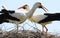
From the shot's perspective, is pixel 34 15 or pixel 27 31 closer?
pixel 27 31

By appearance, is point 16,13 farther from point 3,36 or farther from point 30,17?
point 3,36

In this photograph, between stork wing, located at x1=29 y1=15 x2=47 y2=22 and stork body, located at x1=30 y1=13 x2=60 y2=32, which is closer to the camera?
stork body, located at x1=30 y1=13 x2=60 y2=32

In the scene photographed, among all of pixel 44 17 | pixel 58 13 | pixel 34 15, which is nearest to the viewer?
pixel 58 13

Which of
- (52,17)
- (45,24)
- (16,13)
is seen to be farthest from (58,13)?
(16,13)

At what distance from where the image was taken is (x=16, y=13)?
8203 mm

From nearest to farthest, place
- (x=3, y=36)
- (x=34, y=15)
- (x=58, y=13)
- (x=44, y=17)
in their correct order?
(x=3, y=36) < (x=58, y=13) < (x=44, y=17) < (x=34, y=15)

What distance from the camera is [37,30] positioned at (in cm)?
708

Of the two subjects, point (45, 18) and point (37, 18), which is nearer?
point (45, 18)

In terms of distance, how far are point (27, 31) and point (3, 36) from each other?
67 cm

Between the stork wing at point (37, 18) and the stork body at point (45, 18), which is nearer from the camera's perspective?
the stork body at point (45, 18)

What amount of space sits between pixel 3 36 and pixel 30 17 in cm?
176

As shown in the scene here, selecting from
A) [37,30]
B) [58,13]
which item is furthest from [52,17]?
[37,30]

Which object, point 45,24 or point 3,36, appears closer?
point 3,36

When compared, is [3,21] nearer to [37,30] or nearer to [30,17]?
[30,17]
